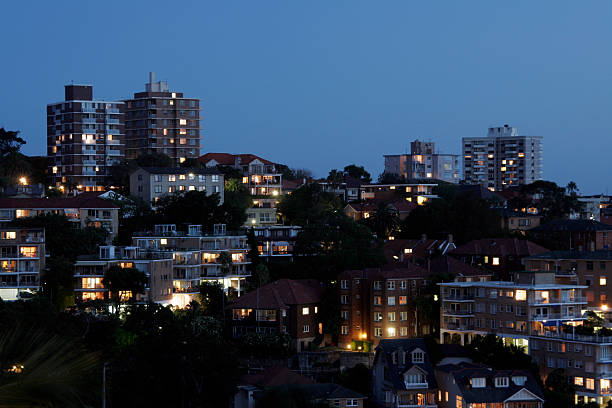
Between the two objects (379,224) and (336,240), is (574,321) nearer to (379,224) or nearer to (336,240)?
(336,240)

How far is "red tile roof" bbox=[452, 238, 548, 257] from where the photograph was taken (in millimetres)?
71375

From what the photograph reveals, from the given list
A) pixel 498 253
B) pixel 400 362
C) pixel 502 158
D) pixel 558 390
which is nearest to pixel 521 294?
pixel 558 390

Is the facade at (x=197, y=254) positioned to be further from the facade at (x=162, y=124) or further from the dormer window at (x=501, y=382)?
the facade at (x=162, y=124)

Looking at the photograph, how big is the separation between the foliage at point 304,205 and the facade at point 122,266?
71.3ft

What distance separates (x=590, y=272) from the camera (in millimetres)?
64938

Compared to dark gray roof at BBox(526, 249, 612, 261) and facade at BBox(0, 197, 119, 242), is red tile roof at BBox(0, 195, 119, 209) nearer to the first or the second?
facade at BBox(0, 197, 119, 242)

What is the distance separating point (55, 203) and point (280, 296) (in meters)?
21.7

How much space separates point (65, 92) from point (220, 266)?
1686 inches

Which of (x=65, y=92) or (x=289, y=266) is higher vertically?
(x=65, y=92)

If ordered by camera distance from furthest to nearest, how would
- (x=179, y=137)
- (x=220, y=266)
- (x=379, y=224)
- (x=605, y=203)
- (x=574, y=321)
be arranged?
1. (x=605, y=203)
2. (x=179, y=137)
3. (x=379, y=224)
4. (x=220, y=266)
5. (x=574, y=321)

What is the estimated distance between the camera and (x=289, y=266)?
224 feet

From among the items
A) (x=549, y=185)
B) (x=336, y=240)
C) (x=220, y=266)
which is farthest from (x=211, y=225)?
(x=549, y=185)

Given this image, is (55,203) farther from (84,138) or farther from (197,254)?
(84,138)

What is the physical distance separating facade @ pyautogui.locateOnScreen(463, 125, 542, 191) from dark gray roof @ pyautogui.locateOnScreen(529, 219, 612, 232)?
93.7 m
